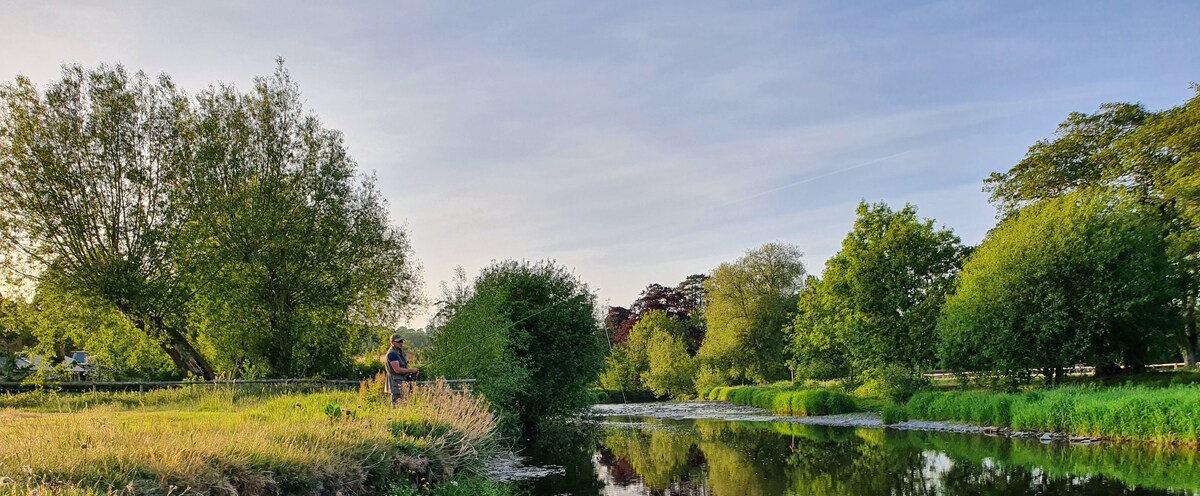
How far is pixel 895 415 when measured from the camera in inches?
1302

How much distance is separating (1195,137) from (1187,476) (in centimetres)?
2088

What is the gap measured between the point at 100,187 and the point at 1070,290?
124ft

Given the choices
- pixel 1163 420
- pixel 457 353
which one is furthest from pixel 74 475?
pixel 1163 420

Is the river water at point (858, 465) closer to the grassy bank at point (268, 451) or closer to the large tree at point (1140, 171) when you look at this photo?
the grassy bank at point (268, 451)

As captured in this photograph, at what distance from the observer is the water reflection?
1543cm

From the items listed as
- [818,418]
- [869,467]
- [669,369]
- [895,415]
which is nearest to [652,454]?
[869,467]

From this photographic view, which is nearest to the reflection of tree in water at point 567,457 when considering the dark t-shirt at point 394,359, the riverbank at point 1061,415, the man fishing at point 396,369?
the man fishing at point 396,369

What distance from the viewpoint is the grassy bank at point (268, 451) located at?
635 centimetres

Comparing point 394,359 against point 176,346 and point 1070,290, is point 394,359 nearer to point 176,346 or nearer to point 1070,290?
point 176,346

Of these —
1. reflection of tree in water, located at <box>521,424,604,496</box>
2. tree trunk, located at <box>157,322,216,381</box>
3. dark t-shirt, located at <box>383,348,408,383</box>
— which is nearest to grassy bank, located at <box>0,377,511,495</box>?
dark t-shirt, located at <box>383,348,408,383</box>

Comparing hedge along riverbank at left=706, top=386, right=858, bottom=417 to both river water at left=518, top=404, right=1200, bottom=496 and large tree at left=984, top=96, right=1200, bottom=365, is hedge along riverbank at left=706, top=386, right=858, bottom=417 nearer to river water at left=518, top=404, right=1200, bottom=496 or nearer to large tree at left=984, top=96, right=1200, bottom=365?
river water at left=518, top=404, right=1200, bottom=496

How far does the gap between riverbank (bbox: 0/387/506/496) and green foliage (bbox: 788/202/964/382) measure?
2892 centimetres

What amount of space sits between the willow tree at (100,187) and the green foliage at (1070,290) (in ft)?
107

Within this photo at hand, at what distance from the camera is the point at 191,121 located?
1012 inches
